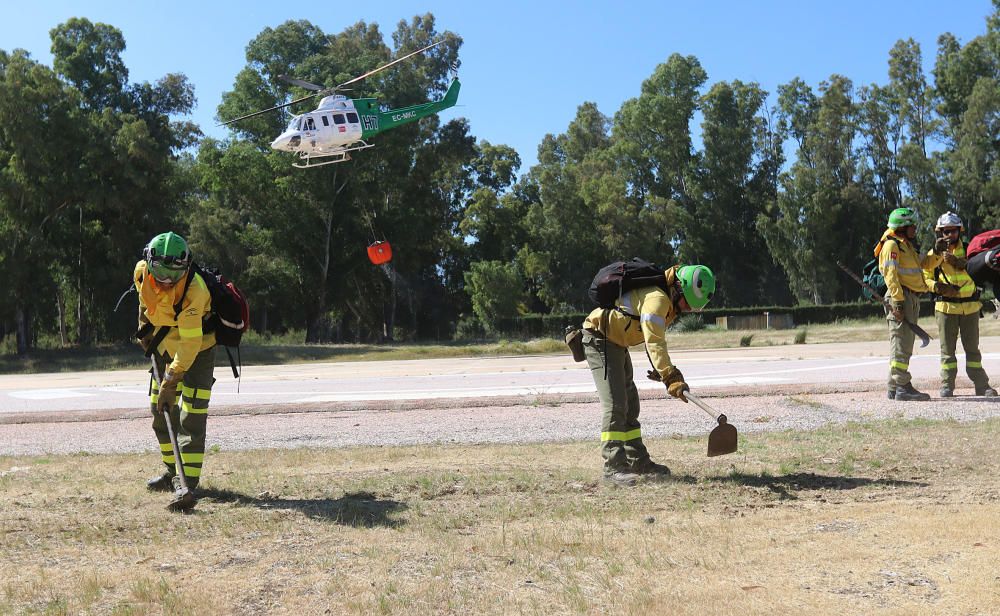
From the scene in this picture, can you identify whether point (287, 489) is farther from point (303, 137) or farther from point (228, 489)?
point (303, 137)

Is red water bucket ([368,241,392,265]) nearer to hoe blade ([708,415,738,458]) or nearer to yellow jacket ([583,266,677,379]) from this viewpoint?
yellow jacket ([583,266,677,379])

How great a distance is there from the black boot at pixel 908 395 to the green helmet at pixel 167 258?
854 centimetres

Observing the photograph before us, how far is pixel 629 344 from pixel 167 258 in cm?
348

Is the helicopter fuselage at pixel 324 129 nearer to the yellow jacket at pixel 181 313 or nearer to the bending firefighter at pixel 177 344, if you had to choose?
the bending firefighter at pixel 177 344

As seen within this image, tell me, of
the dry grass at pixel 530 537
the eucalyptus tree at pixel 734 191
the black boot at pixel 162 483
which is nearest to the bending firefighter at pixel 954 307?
the dry grass at pixel 530 537

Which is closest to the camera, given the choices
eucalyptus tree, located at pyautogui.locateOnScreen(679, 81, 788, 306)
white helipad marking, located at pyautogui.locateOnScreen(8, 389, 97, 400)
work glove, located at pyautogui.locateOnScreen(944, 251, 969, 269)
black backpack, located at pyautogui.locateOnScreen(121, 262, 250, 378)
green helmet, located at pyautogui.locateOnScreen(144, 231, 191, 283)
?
green helmet, located at pyautogui.locateOnScreen(144, 231, 191, 283)

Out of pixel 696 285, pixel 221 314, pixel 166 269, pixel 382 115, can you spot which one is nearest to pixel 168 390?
pixel 221 314

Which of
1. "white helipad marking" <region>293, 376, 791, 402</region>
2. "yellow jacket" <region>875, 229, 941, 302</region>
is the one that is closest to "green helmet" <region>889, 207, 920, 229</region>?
"yellow jacket" <region>875, 229, 941, 302</region>

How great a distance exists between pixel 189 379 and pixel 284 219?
144 ft

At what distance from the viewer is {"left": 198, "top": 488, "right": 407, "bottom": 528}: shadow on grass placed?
586 cm

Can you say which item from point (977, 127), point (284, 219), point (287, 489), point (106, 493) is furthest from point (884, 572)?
point (977, 127)

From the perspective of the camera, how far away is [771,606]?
385 cm

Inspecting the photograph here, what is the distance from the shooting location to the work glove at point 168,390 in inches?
252

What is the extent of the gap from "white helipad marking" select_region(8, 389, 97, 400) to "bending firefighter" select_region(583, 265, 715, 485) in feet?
43.6
